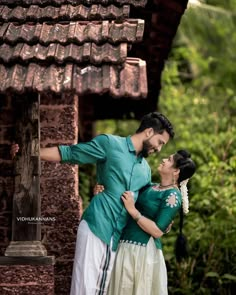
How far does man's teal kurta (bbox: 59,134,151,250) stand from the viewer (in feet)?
18.6

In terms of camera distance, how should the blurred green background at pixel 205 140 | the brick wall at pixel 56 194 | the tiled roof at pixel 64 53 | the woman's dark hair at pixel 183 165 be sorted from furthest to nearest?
the blurred green background at pixel 205 140 → the brick wall at pixel 56 194 → the woman's dark hair at pixel 183 165 → the tiled roof at pixel 64 53

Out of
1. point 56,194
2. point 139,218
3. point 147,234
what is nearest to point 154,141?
point 139,218

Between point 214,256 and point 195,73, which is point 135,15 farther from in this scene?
point 195,73

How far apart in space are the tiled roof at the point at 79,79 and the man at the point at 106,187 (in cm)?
60

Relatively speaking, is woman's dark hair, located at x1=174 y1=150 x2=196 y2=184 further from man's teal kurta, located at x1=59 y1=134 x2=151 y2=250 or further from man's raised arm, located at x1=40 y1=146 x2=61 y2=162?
man's raised arm, located at x1=40 y1=146 x2=61 y2=162

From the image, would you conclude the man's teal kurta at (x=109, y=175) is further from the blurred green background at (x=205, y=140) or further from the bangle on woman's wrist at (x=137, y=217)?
the blurred green background at (x=205, y=140)

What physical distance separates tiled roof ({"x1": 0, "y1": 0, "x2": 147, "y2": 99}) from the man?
63 cm

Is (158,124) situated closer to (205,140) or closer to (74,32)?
(74,32)

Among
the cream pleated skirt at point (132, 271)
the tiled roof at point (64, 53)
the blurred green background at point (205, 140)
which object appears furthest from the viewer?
the blurred green background at point (205, 140)

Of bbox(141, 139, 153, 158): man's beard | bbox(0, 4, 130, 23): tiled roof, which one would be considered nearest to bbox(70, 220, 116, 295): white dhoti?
bbox(141, 139, 153, 158): man's beard

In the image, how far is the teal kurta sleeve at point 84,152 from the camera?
5.67 m

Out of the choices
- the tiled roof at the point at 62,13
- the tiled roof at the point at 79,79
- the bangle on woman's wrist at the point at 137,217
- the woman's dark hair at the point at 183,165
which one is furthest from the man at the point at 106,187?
the tiled roof at the point at 62,13

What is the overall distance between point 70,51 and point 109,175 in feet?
3.47

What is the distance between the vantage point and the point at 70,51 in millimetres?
5523
